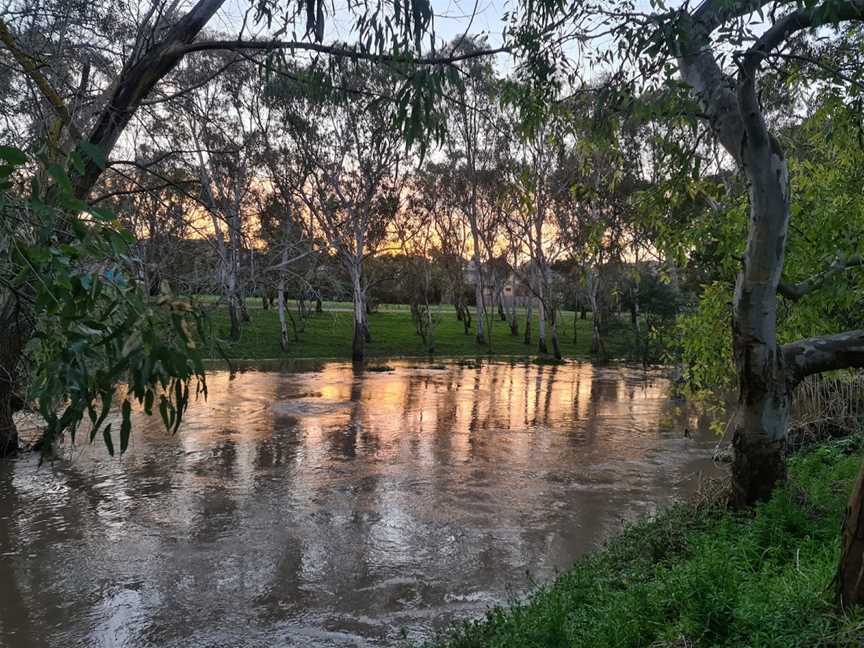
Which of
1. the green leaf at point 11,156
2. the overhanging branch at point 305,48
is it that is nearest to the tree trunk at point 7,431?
the overhanging branch at point 305,48

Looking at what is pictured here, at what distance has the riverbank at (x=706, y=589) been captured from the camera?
10.6 ft

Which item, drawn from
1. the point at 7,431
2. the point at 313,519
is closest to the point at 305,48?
the point at 313,519

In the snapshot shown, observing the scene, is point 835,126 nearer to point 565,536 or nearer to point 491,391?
point 565,536

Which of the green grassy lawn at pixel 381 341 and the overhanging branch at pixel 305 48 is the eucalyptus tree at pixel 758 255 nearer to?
the overhanging branch at pixel 305 48

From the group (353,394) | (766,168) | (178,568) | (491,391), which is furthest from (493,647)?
(491,391)

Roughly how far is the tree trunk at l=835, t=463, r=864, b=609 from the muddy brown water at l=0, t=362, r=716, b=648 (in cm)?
290

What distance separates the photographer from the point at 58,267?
6.82 ft

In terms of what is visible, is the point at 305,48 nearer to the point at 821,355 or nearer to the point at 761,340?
the point at 761,340

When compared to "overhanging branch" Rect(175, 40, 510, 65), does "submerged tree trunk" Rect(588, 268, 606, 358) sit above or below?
below

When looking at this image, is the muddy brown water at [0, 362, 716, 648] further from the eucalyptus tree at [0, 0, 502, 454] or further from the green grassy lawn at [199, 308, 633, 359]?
the green grassy lawn at [199, 308, 633, 359]

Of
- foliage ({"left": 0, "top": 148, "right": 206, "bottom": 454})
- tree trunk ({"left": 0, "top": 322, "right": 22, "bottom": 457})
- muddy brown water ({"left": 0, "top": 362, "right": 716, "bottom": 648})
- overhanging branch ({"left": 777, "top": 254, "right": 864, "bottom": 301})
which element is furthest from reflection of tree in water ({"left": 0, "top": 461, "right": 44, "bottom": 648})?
overhanging branch ({"left": 777, "top": 254, "right": 864, "bottom": 301})

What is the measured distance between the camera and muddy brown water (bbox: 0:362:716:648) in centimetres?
538

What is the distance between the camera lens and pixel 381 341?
1251 inches

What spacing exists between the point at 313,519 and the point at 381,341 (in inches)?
949
